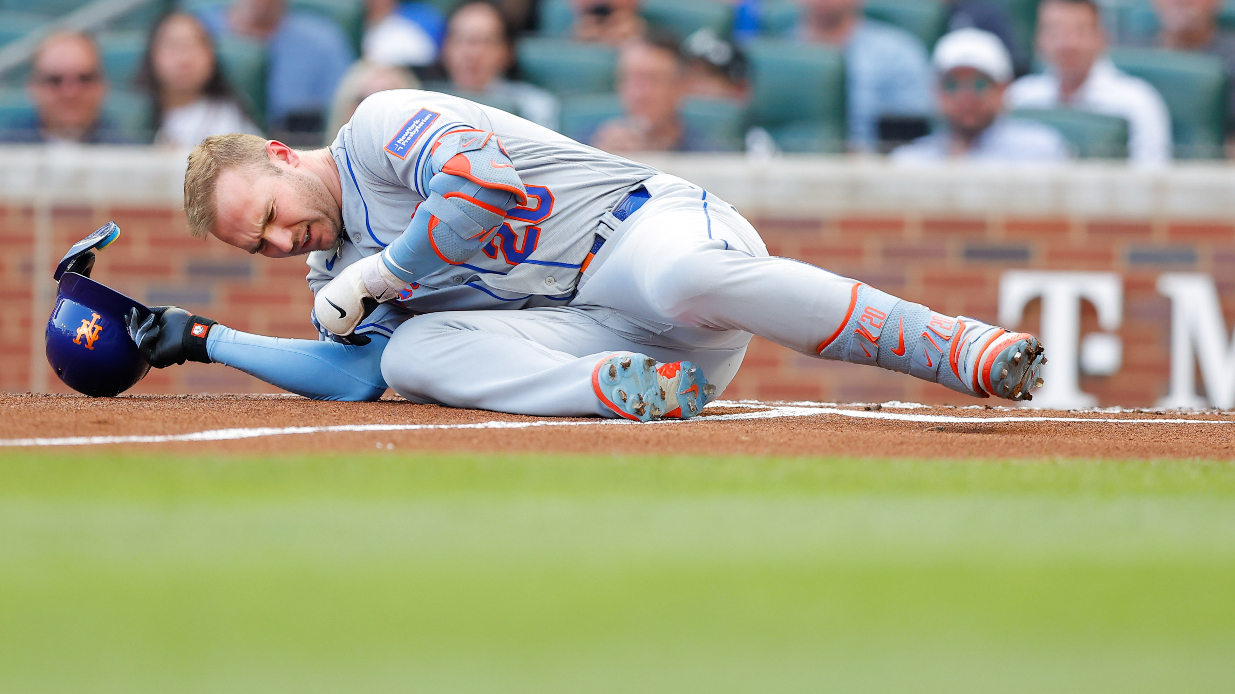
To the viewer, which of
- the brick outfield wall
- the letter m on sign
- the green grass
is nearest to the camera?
the green grass

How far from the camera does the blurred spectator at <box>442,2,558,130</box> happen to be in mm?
6078

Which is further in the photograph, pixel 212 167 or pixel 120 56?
pixel 120 56

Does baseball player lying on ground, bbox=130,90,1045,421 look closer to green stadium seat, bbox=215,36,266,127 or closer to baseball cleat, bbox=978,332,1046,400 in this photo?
baseball cleat, bbox=978,332,1046,400

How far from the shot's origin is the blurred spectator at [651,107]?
5695mm

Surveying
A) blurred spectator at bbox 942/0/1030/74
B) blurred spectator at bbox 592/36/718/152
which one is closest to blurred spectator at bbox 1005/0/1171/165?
blurred spectator at bbox 942/0/1030/74

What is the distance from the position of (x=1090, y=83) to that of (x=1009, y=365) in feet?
13.1

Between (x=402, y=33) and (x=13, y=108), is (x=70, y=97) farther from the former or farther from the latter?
(x=402, y=33)

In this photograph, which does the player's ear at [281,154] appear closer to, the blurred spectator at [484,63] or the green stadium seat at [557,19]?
the blurred spectator at [484,63]

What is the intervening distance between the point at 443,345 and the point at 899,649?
2.08 m

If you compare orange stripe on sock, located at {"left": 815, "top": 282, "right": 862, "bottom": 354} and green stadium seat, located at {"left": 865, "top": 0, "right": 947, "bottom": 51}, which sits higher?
green stadium seat, located at {"left": 865, "top": 0, "right": 947, "bottom": 51}

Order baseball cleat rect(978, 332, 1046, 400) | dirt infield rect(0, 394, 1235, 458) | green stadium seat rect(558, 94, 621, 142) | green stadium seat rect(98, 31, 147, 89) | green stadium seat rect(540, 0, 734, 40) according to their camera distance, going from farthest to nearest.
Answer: green stadium seat rect(540, 0, 734, 40)
green stadium seat rect(98, 31, 147, 89)
green stadium seat rect(558, 94, 621, 142)
baseball cleat rect(978, 332, 1046, 400)
dirt infield rect(0, 394, 1235, 458)

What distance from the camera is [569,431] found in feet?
8.64

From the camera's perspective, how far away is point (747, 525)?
5.43 ft

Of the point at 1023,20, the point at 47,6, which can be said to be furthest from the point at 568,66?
the point at 47,6
